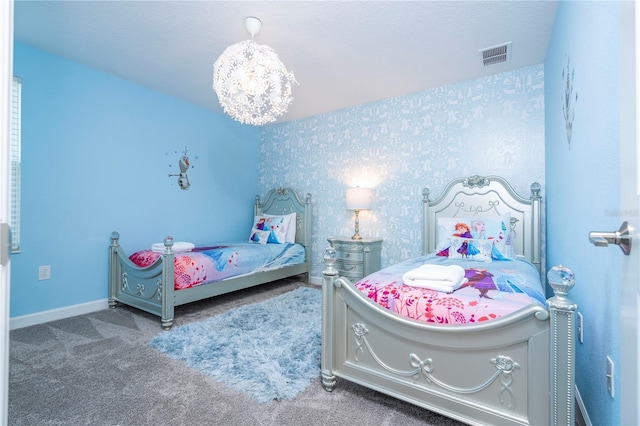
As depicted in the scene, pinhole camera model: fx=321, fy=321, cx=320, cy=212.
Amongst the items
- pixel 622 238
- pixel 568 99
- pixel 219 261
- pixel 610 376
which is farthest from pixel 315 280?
pixel 622 238

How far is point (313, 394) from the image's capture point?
1811mm

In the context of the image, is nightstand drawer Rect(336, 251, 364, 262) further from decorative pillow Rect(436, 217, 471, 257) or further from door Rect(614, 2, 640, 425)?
door Rect(614, 2, 640, 425)

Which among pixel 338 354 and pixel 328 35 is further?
pixel 328 35

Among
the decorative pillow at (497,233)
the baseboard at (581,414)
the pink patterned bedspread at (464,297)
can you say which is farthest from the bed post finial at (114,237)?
the baseboard at (581,414)

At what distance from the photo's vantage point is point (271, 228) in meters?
4.47

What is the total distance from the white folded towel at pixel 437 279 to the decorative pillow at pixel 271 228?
8.92 ft

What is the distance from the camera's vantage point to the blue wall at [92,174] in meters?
2.88

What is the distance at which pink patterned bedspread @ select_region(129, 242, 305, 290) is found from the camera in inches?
119

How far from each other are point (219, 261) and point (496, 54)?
3279 millimetres

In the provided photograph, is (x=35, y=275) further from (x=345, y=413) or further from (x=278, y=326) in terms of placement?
(x=345, y=413)

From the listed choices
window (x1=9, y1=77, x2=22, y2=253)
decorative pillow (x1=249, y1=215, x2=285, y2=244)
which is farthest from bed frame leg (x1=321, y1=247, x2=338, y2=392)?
window (x1=9, y1=77, x2=22, y2=253)

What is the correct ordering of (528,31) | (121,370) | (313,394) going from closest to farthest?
1. (313,394)
2. (121,370)
3. (528,31)

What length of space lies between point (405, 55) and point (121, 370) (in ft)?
10.8

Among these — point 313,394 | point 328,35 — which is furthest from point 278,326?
point 328,35
